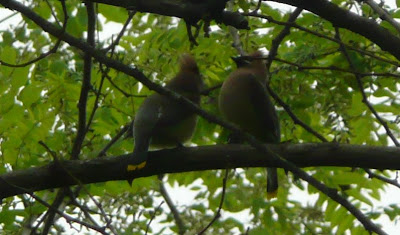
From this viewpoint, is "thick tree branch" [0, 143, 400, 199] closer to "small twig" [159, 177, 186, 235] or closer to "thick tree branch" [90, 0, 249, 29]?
"thick tree branch" [90, 0, 249, 29]

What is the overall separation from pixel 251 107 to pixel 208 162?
1.84 meters

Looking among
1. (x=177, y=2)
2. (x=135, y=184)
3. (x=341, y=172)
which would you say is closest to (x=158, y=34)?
(x=135, y=184)

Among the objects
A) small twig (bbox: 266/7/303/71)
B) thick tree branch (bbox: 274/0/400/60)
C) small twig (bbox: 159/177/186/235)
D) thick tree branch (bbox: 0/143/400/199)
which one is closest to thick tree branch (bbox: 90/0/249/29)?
thick tree branch (bbox: 274/0/400/60)

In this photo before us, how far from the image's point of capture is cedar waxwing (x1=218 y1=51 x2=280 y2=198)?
5.87 meters

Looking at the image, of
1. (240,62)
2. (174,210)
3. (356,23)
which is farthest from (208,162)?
(174,210)

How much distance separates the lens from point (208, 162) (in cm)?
421

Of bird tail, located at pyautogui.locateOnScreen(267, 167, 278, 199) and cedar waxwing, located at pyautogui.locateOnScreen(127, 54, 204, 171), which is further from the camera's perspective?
bird tail, located at pyautogui.locateOnScreen(267, 167, 278, 199)

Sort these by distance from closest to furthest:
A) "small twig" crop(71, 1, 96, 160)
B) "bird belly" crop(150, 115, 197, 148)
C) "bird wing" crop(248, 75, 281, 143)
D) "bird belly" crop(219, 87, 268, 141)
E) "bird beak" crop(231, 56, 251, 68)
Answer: "small twig" crop(71, 1, 96, 160), "bird belly" crop(150, 115, 197, 148), "bird wing" crop(248, 75, 281, 143), "bird belly" crop(219, 87, 268, 141), "bird beak" crop(231, 56, 251, 68)

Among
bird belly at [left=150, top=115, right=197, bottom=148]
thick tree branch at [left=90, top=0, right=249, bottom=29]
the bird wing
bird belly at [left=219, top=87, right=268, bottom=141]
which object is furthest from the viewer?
bird belly at [left=219, top=87, right=268, bottom=141]

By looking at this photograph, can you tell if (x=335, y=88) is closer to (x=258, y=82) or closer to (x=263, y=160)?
(x=258, y=82)

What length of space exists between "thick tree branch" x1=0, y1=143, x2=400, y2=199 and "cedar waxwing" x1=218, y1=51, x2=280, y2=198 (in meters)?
1.59

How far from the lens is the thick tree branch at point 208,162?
4.03 m

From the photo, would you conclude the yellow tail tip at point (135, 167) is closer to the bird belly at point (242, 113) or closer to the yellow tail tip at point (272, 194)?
the bird belly at point (242, 113)

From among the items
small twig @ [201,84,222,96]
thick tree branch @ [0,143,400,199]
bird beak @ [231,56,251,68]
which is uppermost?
bird beak @ [231,56,251,68]
